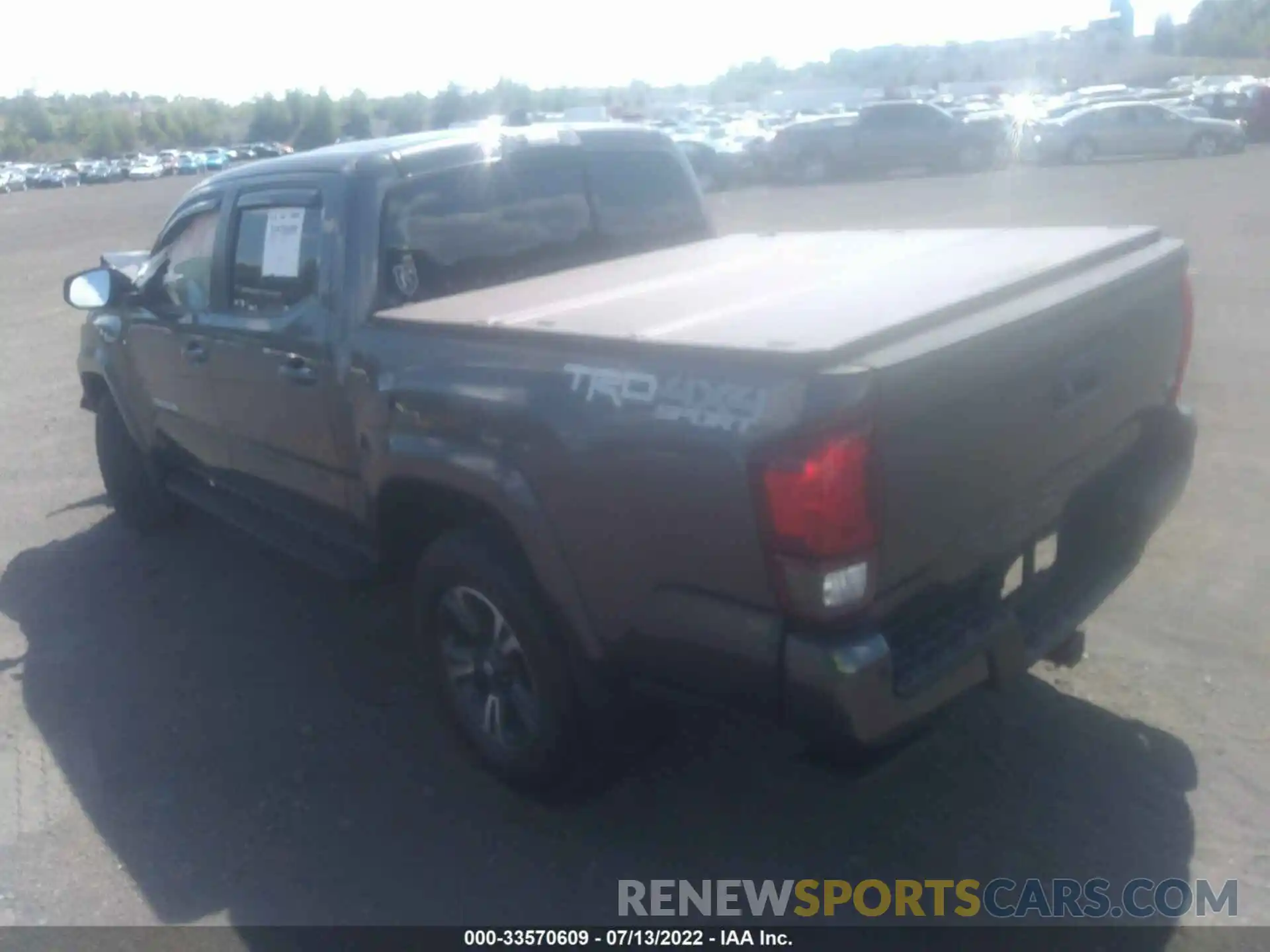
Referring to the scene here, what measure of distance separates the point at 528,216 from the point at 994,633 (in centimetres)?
249

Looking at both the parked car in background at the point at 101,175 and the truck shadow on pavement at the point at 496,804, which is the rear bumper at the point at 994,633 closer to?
the truck shadow on pavement at the point at 496,804

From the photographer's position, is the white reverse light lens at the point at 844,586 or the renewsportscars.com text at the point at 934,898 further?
the renewsportscars.com text at the point at 934,898

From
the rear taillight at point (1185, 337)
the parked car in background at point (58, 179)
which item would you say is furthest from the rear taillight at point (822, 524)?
the parked car in background at point (58, 179)

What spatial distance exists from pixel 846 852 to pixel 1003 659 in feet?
2.67

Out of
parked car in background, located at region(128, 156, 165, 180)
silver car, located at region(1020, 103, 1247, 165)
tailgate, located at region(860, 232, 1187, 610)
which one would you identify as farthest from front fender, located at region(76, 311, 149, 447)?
parked car in background, located at region(128, 156, 165, 180)

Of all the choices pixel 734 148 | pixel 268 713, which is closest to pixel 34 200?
pixel 734 148

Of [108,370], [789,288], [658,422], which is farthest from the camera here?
[108,370]

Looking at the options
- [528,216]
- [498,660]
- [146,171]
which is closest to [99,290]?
[528,216]

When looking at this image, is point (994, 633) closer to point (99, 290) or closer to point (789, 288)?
point (789, 288)

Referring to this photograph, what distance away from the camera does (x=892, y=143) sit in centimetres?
2898

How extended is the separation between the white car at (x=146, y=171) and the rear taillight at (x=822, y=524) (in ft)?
219

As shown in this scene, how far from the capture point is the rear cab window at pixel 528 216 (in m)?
4.39

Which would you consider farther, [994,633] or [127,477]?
[127,477]

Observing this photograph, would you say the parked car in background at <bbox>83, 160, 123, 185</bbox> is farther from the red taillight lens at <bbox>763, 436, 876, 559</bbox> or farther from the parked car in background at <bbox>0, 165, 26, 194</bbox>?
the red taillight lens at <bbox>763, 436, 876, 559</bbox>
